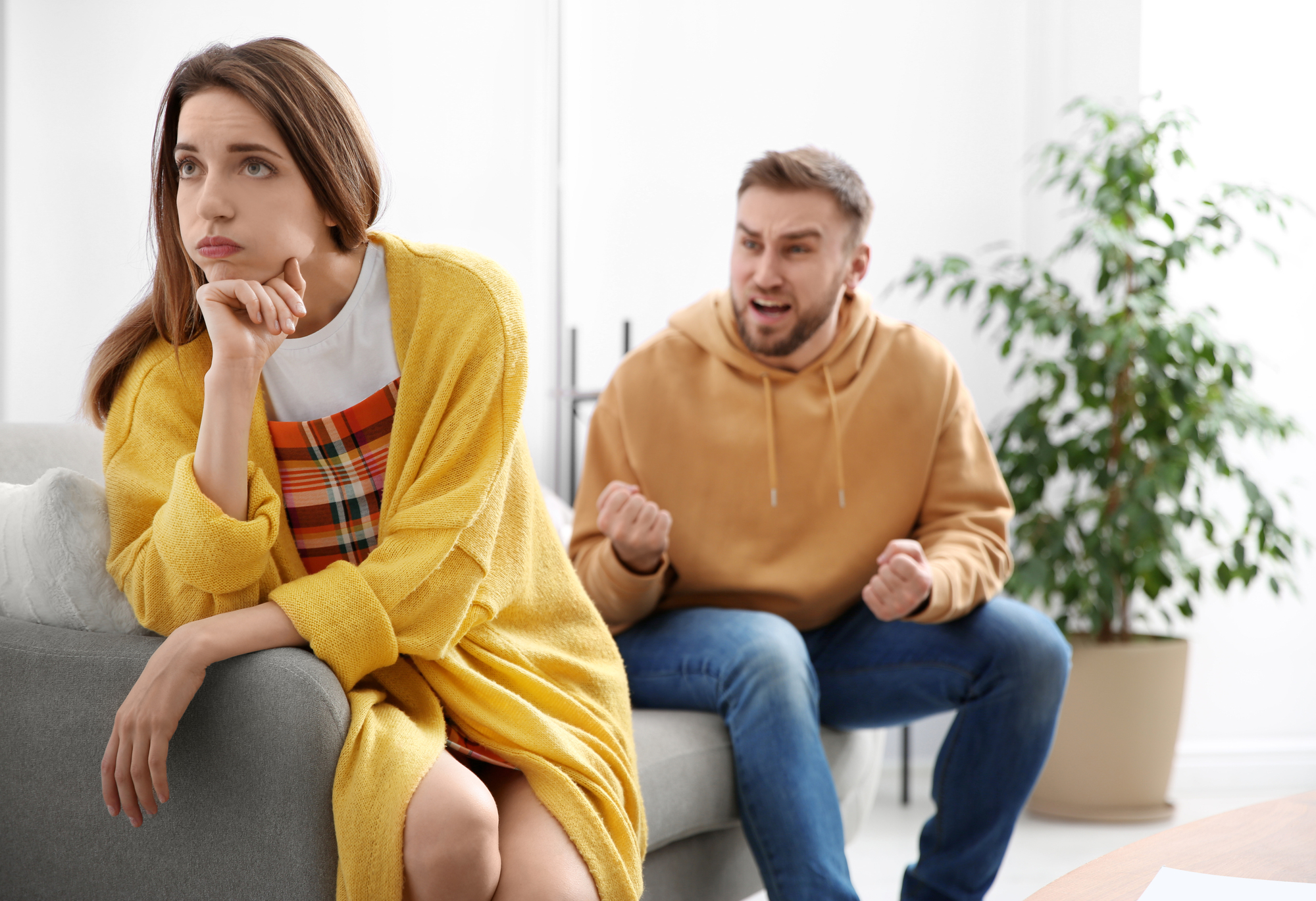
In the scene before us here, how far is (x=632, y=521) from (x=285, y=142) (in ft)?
2.24

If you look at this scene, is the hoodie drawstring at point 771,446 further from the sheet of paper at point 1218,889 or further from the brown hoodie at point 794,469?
the sheet of paper at point 1218,889

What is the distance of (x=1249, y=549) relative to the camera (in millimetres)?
2787

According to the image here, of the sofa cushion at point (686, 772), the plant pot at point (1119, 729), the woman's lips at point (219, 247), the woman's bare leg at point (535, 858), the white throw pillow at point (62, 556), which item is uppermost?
the woman's lips at point (219, 247)

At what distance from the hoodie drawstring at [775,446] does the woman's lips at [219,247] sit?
0.89m

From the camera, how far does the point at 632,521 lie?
60.6 inches

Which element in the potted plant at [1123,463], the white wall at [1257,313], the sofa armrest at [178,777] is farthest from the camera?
the white wall at [1257,313]

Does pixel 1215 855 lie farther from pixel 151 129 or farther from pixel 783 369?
pixel 151 129

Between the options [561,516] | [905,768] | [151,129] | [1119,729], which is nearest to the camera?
[561,516]

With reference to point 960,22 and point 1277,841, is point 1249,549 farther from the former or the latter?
point 1277,841

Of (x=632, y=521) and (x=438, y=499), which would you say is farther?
(x=632, y=521)

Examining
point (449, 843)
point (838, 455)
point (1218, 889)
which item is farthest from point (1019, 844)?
point (449, 843)

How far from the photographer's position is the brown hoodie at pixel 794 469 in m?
1.70

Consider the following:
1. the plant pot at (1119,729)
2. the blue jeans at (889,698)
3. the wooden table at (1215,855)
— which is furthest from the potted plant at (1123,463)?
the wooden table at (1215,855)

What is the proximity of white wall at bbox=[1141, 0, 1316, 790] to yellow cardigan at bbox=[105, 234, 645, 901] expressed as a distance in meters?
2.11
